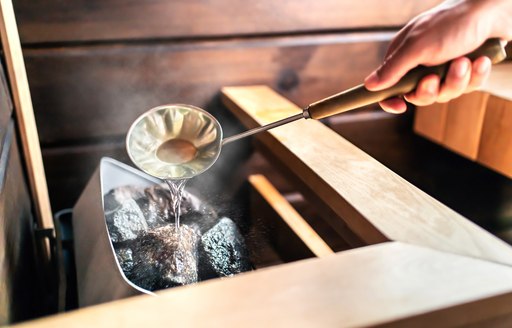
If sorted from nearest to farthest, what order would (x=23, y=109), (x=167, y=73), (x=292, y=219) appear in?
1. (x=23, y=109)
2. (x=292, y=219)
3. (x=167, y=73)

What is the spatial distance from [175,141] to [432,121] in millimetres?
964

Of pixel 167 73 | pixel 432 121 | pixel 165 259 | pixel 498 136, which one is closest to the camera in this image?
pixel 165 259

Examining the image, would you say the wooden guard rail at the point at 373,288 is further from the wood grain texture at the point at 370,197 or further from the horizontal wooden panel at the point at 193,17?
the horizontal wooden panel at the point at 193,17

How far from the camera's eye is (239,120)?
1.50 metres

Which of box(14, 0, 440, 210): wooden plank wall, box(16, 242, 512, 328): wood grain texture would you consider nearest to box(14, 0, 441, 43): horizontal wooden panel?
box(14, 0, 440, 210): wooden plank wall

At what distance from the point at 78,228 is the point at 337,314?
0.74m

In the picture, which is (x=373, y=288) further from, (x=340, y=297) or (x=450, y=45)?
(x=450, y=45)

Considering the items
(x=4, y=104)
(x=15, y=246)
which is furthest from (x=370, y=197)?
(x=4, y=104)

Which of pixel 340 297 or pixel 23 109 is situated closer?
pixel 340 297

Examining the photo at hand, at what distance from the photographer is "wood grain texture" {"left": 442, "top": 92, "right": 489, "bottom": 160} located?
4.92 feet

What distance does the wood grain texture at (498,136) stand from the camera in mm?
1412

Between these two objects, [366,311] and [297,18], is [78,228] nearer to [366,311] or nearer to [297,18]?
[366,311]

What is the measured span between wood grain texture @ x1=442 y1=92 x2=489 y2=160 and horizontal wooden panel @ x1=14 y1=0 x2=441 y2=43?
1.23 ft

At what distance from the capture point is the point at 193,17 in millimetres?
1520
